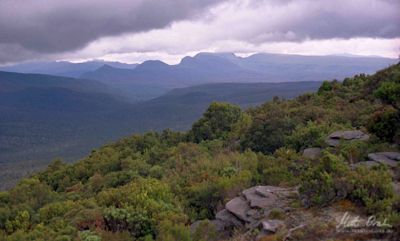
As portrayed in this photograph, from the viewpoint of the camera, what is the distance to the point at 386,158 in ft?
37.9

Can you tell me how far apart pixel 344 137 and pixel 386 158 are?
11.9 ft

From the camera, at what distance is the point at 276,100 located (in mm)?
38344

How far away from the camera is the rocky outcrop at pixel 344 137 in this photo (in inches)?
580

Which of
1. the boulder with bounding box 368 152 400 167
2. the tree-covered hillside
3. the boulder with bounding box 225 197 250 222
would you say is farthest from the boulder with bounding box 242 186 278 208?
the boulder with bounding box 368 152 400 167

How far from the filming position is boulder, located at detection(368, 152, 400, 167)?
11164 millimetres

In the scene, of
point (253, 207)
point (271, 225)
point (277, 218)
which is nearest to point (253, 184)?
point (253, 207)

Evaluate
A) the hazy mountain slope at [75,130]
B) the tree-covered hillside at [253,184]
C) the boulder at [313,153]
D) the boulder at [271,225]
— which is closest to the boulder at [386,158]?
the tree-covered hillside at [253,184]

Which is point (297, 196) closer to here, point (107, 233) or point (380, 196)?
point (380, 196)

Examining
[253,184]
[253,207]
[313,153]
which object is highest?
[313,153]

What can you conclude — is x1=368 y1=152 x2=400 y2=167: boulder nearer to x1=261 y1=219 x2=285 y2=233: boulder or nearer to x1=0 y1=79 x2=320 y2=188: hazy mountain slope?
x1=261 y1=219 x2=285 y2=233: boulder

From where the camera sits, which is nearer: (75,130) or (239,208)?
(239,208)

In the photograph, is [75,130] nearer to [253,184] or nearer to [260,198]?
[253,184]

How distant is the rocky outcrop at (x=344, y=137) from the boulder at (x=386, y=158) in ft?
7.85

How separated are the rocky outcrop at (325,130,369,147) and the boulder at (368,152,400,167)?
2391 millimetres
